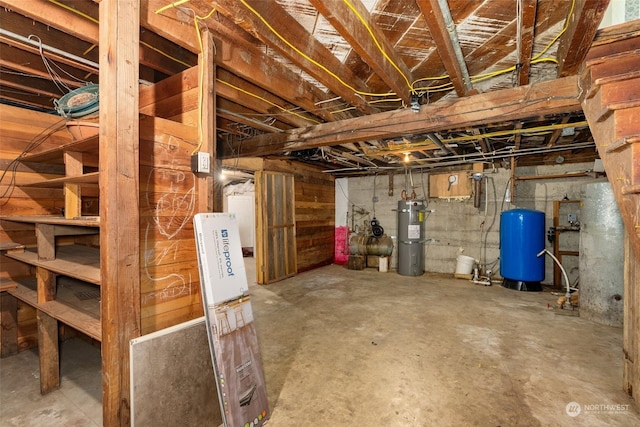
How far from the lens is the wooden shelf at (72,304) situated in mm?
1499

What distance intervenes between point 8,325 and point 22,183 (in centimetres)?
130

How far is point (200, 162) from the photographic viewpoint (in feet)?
4.98

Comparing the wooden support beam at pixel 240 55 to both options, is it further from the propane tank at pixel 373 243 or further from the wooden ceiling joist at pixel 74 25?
the propane tank at pixel 373 243

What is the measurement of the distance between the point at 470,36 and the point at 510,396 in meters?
2.48

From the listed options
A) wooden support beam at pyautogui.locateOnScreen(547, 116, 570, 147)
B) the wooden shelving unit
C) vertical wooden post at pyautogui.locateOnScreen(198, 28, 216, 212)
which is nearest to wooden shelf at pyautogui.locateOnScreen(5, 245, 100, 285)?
the wooden shelving unit

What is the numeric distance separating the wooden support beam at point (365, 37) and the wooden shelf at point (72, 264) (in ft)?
5.65

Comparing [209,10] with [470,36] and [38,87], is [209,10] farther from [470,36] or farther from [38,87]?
[38,87]

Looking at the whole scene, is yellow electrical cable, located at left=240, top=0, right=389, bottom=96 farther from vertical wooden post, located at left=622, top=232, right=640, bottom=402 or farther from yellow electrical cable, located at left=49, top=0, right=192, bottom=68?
vertical wooden post, located at left=622, top=232, right=640, bottom=402

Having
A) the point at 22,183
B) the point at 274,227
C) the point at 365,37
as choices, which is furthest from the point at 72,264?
the point at 274,227

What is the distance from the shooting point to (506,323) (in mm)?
3246

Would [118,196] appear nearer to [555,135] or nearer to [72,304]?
[72,304]

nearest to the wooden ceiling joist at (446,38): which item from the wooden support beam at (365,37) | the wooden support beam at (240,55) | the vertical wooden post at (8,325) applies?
the wooden support beam at (365,37)

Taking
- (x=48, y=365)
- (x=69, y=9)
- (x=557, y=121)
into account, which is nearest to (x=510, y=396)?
(x=557, y=121)

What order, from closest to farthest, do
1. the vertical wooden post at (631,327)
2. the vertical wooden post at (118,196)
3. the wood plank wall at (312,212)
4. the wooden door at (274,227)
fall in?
the vertical wooden post at (118,196), the vertical wooden post at (631,327), the wooden door at (274,227), the wood plank wall at (312,212)
